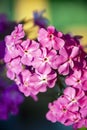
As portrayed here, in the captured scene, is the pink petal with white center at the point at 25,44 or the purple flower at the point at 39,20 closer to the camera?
the pink petal with white center at the point at 25,44

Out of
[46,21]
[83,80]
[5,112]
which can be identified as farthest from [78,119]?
[46,21]

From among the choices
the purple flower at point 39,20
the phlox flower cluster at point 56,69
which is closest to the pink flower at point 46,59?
the phlox flower cluster at point 56,69

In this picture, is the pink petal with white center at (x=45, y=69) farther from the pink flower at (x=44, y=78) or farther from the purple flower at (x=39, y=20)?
the purple flower at (x=39, y=20)

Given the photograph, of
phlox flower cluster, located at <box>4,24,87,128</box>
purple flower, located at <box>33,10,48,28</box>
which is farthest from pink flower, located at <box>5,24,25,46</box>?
purple flower, located at <box>33,10,48,28</box>

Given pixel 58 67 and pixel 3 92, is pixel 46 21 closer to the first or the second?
pixel 3 92

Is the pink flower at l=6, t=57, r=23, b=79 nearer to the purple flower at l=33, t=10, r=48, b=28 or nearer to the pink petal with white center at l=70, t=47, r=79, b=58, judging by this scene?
the pink petal with white center at l=70, t=47, r=79, b=58

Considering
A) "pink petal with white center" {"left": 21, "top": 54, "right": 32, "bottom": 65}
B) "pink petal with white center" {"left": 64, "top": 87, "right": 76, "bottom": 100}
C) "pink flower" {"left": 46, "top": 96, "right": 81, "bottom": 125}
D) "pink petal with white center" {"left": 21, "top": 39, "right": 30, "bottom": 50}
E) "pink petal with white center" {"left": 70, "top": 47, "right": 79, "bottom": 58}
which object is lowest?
"pink flower" {"left": 46, "top": 96, "right": 81, "bottom": 125}

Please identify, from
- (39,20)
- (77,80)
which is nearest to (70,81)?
(77,80)

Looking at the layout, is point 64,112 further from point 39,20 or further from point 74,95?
point 39,20
